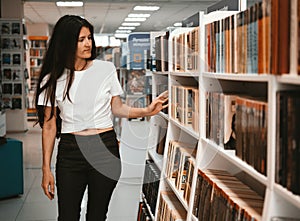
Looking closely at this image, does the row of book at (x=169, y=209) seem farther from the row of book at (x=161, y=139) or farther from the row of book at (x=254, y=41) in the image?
the row of book at (x=254, y=41)

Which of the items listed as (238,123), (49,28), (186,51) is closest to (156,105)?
(186,51)

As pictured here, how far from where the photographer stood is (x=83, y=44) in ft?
8.72

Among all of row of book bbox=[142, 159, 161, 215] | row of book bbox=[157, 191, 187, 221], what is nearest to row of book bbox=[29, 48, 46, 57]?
row of book bbox=[142, 159, 161, 215]

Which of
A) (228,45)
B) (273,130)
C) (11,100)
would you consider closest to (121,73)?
(11,100)

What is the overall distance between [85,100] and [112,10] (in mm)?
9969

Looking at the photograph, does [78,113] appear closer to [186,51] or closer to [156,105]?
[156,105]

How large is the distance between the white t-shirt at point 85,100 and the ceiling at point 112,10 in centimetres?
752

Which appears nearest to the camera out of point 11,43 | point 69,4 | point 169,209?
point 169,209

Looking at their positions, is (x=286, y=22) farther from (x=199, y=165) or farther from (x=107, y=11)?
(x=107, y=11)

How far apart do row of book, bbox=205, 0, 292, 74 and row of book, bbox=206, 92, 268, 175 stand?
0.12 metres

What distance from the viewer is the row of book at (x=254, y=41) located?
137cm

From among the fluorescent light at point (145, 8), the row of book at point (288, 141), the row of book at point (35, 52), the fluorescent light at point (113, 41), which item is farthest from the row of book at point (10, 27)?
the fluorescent light at point (113, 41)

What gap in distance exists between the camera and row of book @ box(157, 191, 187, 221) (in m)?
2.78

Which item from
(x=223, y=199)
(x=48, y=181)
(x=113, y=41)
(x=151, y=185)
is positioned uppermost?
(x=113, y=41)
